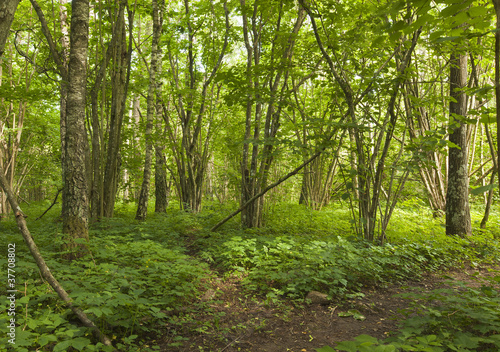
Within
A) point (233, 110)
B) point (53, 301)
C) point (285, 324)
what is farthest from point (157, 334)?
point (233, 110)

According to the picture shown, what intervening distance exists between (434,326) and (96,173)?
528 cm

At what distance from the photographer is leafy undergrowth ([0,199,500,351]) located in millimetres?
2252

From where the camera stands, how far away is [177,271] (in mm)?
3205

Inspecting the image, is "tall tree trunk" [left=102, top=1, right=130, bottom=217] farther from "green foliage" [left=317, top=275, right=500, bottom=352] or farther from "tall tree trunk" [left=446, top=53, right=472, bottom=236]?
"tall tree trunk" [left=446, top=53, right=472, bottom=236]

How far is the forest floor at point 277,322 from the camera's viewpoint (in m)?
2.59

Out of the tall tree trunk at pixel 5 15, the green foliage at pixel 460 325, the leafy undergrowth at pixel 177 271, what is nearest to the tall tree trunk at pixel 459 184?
the leafy undergrowth at pixel 177 271

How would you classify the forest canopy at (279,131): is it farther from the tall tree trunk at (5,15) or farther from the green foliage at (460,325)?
the green foliage at (460,325)

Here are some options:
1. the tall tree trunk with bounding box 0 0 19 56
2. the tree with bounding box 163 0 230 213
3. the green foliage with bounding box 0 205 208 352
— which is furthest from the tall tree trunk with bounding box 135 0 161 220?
the tall tree trunk with bounding box 0 0 19 56

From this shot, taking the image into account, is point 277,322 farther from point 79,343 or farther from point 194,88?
point 194,88

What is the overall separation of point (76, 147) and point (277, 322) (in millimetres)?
2984

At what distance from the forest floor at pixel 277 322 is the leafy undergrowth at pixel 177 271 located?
0.25 ft

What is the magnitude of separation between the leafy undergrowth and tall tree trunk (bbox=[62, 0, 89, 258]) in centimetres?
23

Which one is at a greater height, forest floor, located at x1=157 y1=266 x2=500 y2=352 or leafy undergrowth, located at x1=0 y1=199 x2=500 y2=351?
leafy undergrowth, located at x1=0 y1=199 x2=500 y2=351

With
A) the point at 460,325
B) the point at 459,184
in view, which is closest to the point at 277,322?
the point at 460,325
